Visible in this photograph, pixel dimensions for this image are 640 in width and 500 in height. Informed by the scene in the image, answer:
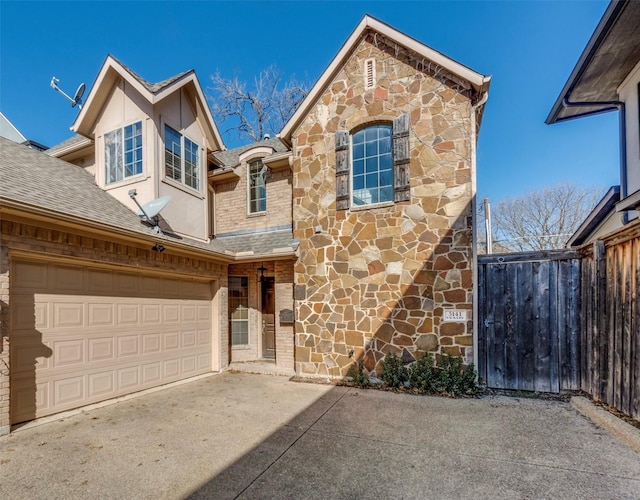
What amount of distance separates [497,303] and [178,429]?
19.6ft

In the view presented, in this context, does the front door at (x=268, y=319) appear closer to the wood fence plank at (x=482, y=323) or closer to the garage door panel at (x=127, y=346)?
the garage door panel at (x=127, y=346)

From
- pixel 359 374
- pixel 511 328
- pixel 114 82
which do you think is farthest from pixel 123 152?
pixel 511 328

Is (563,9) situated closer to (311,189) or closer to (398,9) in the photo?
(398,9)

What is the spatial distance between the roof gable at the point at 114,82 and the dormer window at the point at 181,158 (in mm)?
848

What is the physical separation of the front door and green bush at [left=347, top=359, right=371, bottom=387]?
2896 millimetres

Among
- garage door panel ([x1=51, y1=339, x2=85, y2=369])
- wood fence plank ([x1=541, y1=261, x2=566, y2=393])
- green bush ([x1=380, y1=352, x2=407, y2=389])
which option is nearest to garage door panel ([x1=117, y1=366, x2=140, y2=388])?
garage door panel ([x1=51, y1=339, x2=85, y2=369])

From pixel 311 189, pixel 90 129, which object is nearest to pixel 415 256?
pixel 311 189

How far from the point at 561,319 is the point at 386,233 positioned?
11.7 ft

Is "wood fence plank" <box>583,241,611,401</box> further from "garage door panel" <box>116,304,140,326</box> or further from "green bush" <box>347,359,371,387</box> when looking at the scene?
"garage door panel" <box>116,304,140,326</box>

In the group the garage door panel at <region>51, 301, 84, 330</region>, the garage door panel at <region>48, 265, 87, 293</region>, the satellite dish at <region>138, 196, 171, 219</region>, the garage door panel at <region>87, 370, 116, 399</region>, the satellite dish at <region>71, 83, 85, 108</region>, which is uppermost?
the satellite dish at <region>71, 83, 85, 108</region>

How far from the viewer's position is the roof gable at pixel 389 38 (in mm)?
6465

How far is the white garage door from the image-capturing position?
485cm

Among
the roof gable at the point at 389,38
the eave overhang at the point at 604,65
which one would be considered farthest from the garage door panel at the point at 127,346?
the eave overhang at the point at 604,65

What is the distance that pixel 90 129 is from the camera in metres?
8.59
